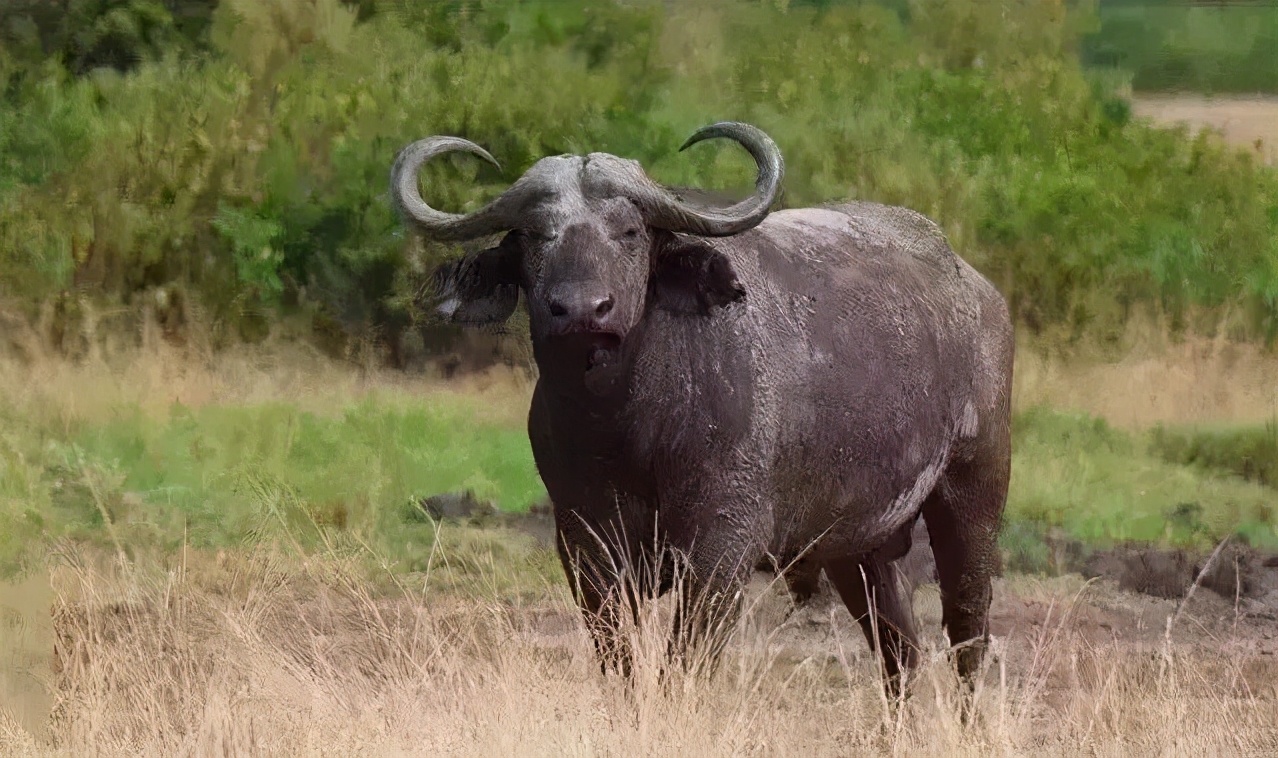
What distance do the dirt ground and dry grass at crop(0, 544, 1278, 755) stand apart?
1274 cm

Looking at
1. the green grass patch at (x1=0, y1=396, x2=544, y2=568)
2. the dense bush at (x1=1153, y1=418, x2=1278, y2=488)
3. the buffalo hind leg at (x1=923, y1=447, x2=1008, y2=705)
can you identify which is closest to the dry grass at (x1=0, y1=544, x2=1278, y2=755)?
the buffalo hind leg at (x1=923, y1=447, x2=1008, y2=705)

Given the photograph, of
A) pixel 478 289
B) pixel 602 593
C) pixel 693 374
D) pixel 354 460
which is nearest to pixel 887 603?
pixel 602 593

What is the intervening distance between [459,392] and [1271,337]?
24.3 feet

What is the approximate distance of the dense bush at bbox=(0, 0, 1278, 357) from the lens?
58.5ft

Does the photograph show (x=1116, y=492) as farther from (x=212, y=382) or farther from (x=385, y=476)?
(x=212, y=382)

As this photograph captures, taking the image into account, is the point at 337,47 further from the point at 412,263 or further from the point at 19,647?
the point at 19,647

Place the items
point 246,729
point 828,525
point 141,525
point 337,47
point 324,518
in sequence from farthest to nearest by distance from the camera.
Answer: point 337,47 < point 324,518 < point 141,525 < point 828,525 < point 246,729

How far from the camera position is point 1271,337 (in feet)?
56.1

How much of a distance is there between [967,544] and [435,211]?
3043 millimetres

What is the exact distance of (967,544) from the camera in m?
8.17

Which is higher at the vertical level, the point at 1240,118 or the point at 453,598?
the point at 1240,118

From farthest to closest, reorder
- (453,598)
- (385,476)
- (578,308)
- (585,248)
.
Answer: (385,476) < (453,598) < (585,248) < (578,308)

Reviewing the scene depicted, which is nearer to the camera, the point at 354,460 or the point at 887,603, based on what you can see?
the point at 887,603

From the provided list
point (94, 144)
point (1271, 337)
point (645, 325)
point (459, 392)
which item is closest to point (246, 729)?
point (645, 325)
